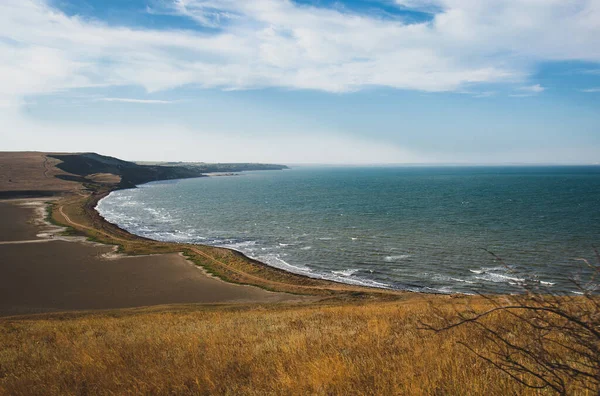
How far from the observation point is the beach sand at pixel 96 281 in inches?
1091

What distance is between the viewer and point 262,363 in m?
7.27

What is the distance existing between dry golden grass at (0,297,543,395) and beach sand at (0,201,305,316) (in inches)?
670

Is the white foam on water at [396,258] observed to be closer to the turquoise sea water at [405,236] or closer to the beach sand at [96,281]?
the turquoise sea water at [405,236]

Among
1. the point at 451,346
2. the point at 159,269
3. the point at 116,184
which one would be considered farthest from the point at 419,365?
the point at 116,184

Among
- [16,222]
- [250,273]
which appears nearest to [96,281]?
[250,273]

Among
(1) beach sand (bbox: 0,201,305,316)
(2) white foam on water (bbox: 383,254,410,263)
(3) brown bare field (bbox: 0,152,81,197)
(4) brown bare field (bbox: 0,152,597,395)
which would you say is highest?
(3) brown bare field (bbox: 0,152,81,197)

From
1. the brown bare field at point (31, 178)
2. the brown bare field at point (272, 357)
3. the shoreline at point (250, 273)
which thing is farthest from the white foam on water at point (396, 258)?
the brown bare field at point (31, 178)

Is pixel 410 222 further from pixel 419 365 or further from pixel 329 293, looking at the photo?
pixel 419 365

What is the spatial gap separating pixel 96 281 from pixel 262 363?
31.2 metres

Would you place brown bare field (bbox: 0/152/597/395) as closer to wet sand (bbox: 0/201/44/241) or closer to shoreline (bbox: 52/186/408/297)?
shoreline (bbox: 52/186/408/297)

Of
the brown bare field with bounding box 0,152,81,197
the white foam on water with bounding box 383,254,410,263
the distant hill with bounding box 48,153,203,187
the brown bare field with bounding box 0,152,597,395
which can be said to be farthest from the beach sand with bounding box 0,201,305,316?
the distant hill with bounding box 48,153,203,187

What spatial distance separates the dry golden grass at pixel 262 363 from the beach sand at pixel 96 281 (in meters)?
17.0

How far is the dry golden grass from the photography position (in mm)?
5562

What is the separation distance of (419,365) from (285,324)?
7.20m
